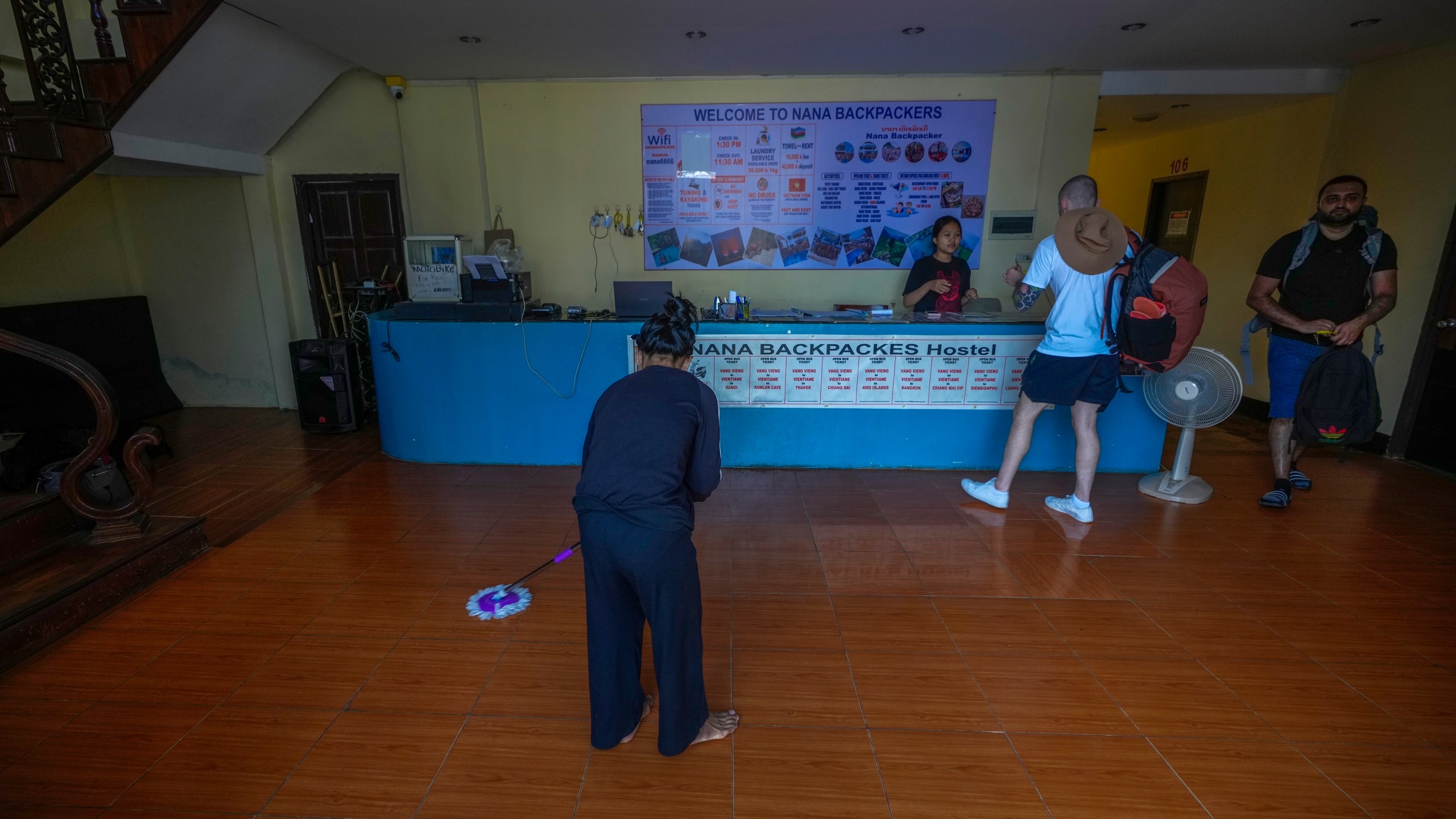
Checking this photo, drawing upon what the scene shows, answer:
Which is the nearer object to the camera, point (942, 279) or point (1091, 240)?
point (1091, 240)

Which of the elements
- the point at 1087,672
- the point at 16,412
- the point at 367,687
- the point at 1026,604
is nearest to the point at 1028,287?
the point at 1026,604

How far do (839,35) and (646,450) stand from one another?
3.65 meters

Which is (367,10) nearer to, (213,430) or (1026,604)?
(213,430)

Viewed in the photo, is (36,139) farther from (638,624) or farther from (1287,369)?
(1287,369)

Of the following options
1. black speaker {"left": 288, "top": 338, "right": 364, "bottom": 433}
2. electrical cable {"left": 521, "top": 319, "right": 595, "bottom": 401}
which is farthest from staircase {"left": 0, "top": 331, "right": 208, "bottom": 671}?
black speaker {"left": 288, "top": 338, "right": 364, "bottom": 433}

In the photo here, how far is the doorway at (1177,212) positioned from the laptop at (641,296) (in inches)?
210

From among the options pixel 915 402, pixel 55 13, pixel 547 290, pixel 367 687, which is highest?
pixel 55 13

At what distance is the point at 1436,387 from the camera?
14.2 ft

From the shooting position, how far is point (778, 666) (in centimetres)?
229

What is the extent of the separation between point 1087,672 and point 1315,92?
18.1 feet

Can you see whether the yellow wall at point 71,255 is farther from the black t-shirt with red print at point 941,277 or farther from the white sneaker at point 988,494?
the white sneaker at point 988,494

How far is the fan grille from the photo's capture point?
11.3 ft

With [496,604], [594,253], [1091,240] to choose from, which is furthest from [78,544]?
[1091,240]

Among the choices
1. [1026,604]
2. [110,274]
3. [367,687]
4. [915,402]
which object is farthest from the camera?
[110,274]
